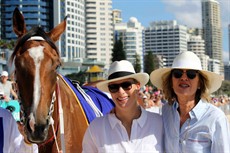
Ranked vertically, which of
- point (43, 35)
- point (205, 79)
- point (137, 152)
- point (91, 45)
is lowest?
point (137, 152)

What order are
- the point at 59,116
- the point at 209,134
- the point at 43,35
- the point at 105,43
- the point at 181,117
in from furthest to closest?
the point at 105,43 < the point at 59,116 < the point at 43,35 < the point at 181,117 < the point at 209,134

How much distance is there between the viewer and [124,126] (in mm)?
3154

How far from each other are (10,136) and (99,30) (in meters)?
155

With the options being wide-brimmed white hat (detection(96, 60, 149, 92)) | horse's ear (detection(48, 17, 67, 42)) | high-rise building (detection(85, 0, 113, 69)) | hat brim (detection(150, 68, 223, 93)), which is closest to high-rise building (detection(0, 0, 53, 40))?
high-rise building (detection(85, 0, 113, 69))

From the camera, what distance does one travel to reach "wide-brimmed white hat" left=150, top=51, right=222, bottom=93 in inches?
127

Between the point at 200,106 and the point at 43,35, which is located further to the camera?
the point at 43,35

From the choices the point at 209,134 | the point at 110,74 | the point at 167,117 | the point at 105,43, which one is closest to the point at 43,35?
the point at 110,74

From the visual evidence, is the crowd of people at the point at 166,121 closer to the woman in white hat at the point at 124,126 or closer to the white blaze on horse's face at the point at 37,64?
the woman in white hat at the point at 124,126

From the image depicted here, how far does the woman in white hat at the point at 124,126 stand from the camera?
3078 millimetres

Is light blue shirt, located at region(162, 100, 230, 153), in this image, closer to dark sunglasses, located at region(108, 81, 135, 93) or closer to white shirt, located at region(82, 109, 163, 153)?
white shirt, located at region(82, 109, 163, 153)

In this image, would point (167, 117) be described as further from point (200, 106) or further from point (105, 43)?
point (105, 43)

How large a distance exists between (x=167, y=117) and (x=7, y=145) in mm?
1246

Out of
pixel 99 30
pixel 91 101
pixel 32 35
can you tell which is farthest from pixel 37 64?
pixel 99 30

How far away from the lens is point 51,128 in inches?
146
